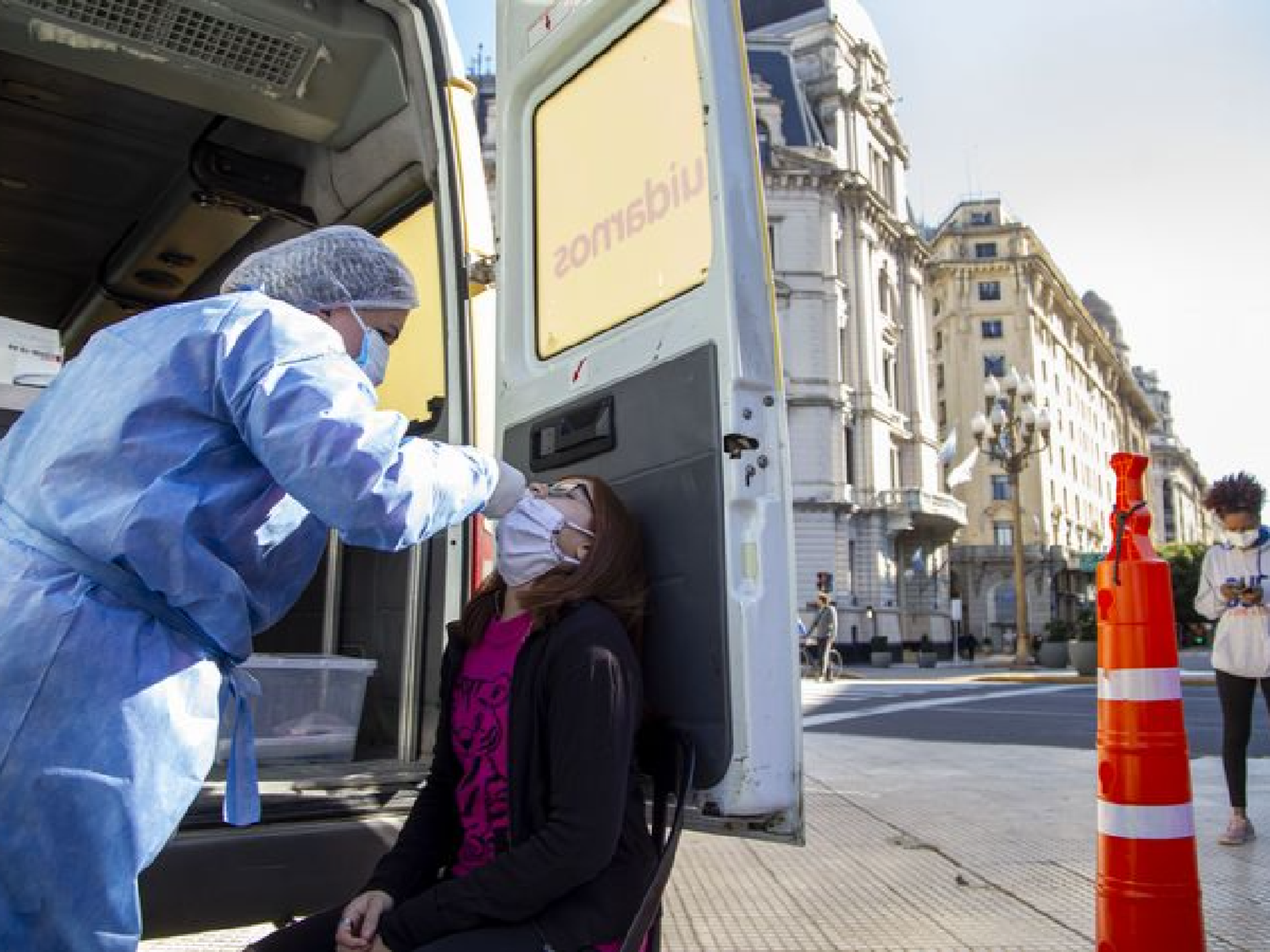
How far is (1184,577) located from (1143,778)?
183ft

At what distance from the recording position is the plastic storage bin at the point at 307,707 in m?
2.96

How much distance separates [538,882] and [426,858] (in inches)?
17.6

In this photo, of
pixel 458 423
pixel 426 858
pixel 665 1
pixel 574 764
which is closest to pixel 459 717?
pixel 426 858

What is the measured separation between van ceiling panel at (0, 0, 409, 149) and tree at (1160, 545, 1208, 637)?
48.3 metres

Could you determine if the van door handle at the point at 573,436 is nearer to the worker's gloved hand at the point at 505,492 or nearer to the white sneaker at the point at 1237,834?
the worker's gloved hand at the point at 505,492

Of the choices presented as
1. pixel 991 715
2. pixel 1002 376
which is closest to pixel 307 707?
pixel 991 715

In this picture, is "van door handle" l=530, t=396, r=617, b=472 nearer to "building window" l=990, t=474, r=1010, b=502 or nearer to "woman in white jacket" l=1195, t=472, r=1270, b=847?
"woman in white jacket" l=1195, t=472, r=1270, b=847

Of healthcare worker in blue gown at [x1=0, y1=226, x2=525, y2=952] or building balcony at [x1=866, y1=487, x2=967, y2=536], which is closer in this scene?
healthcare worker in blue gown at [x1=0, y1=226, x2=525, y2=952]

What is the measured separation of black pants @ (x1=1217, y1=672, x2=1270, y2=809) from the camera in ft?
13.6

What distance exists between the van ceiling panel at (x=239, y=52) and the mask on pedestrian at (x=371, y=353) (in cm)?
180

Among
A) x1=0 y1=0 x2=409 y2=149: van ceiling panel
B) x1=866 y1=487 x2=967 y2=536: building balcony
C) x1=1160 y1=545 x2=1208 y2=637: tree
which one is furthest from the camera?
x1=1160 y1=545 x2=1208 y2=637: tree

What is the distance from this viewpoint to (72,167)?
4.96 meters

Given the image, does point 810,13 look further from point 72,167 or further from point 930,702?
Answer: point 72,167

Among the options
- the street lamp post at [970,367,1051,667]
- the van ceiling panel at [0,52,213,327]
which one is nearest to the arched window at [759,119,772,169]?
the street lamp post at [970,367,1051,667]
